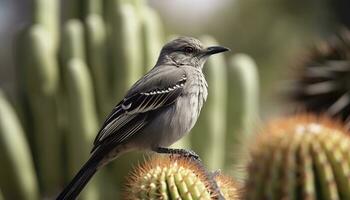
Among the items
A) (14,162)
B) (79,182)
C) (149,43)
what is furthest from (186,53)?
(14,162)

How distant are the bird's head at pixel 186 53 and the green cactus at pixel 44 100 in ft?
13.3

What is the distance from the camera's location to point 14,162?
34.0 ft

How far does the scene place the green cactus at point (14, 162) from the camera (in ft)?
32.7

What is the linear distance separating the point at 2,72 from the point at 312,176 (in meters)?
12.7

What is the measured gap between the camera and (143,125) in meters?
5.70

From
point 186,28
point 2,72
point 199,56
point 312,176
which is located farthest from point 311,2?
point 312,176

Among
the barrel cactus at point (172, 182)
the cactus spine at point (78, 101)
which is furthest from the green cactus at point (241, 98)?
the barrel cactus at point (172, 182)

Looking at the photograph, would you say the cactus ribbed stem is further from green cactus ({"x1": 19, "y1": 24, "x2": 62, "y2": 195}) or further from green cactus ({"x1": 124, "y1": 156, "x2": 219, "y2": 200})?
green cactus ({"x1": 124, "y1": 156, "x2": 219, "y2": 200})

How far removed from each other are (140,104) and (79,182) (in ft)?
2.62

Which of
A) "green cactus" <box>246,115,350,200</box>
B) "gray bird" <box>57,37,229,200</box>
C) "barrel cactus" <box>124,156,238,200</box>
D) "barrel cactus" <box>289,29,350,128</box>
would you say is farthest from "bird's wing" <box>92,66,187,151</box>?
"barrel cactus" <box>289,29,350,128</box>

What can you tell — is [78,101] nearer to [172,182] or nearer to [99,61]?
[99,61]

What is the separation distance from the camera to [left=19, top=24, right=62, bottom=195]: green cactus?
10.2 m

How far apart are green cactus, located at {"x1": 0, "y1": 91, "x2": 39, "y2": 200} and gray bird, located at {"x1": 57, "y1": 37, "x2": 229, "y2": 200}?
14.1 ft

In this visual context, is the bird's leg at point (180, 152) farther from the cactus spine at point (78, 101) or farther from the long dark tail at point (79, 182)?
the cactus spine at point (78, 101)
